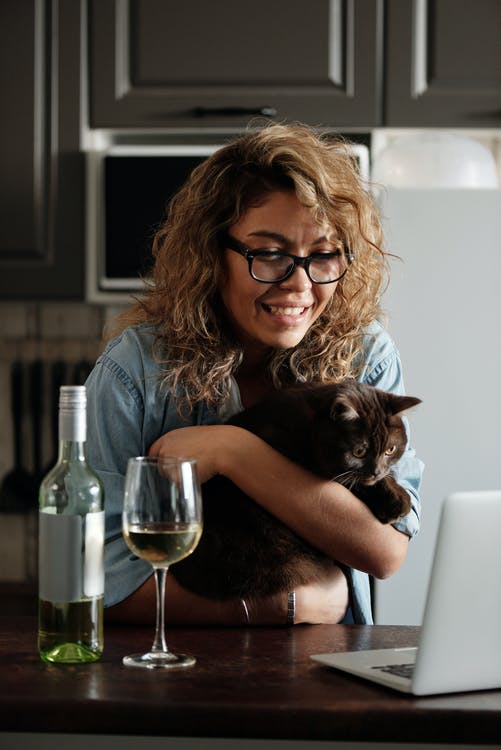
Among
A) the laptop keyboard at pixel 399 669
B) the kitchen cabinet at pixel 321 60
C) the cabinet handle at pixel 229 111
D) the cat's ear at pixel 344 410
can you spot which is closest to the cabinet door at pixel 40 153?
the kitchen cabinet at pixel 321 60

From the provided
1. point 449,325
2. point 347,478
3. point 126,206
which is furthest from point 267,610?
point 126,206

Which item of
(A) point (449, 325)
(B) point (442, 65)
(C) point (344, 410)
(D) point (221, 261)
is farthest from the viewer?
(B) point (442, 65)

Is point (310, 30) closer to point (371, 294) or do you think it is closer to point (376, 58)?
point (376, 58)

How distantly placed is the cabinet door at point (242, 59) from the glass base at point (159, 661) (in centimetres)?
175

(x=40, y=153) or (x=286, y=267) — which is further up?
(x=40, y=153)

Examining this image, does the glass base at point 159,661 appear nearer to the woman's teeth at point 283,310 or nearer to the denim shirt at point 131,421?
the denim shirt at point 131,421

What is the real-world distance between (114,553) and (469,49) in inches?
67.9

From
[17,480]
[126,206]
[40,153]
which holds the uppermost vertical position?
[40,153]

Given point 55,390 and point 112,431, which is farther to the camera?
point 55,390

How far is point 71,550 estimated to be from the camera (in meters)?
0.94

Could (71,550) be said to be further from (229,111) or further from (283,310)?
(229,111)

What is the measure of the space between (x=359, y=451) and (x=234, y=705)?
47cm

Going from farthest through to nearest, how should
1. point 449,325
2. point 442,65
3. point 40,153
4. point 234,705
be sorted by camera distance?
point 40,153, point 442,65, point 449,325, point 234,705

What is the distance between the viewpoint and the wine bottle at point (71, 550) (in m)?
0.94
